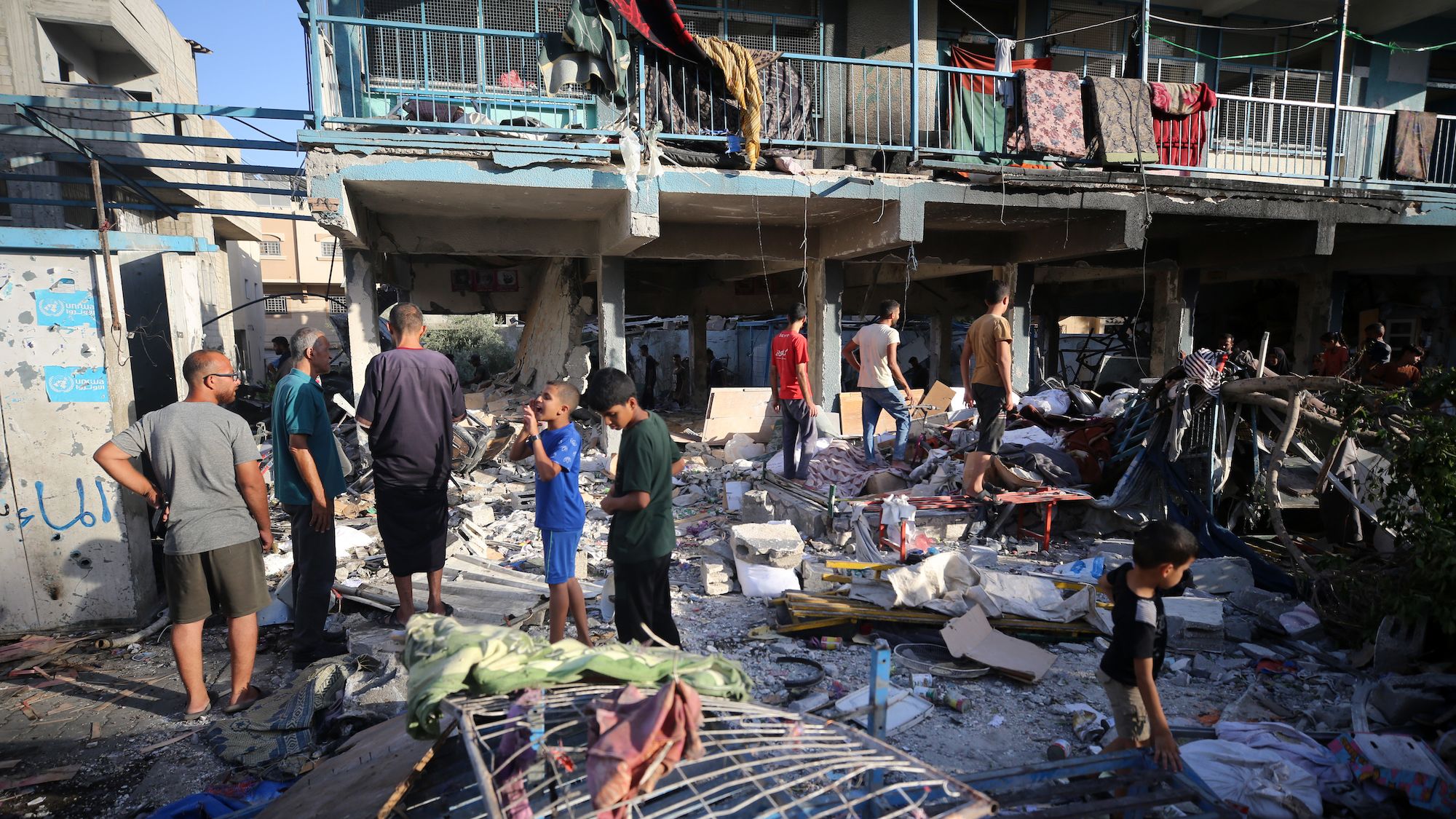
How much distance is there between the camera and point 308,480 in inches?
145

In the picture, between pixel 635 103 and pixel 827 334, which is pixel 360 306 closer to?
pixel 635 103

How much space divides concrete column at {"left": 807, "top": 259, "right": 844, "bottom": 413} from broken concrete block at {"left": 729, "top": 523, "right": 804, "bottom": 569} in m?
4.44

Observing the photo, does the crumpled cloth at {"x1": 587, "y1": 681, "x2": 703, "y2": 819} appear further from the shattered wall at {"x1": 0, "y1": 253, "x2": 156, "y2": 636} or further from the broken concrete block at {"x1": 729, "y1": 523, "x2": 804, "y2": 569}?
the shattered wall at {"x1": 0, "y1": 253, "x2": 156, "y2": 636}

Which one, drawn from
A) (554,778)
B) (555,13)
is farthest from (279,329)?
(554,778)

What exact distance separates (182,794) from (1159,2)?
1358 centimetres

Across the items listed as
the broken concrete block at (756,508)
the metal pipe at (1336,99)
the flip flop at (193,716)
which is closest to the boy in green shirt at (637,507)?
the flip flop at (193,716)

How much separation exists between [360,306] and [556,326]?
11.1 ft

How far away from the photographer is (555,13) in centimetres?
834

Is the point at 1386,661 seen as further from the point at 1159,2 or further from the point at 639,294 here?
the point at 639,294

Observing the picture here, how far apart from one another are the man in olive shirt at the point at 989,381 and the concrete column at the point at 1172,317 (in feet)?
19.0

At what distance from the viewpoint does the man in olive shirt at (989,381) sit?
584cm

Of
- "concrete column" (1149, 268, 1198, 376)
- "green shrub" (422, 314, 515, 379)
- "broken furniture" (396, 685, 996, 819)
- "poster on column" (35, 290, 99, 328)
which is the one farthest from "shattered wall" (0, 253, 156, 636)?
"green shrub" (422, 314, 515, 379)

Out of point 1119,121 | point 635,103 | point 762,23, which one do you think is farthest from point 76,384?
point 1119,121

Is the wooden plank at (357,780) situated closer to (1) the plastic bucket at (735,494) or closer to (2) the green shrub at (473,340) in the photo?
(1) the plastic bucket at (735,494)
